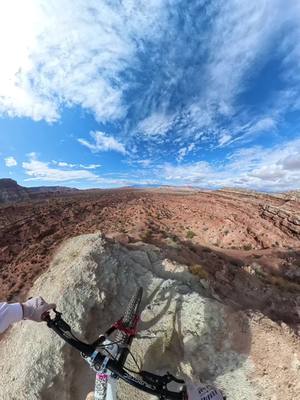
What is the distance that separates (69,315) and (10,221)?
9.30 metres

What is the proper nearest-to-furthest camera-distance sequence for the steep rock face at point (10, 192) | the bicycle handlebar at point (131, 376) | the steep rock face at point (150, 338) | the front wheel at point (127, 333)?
the bicycle handlebar at point (131, 376), the front wheel at point (127, 333), the steep rock face at point (150, 338), the steep rock face at point (10, 192)

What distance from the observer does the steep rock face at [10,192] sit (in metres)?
70.3

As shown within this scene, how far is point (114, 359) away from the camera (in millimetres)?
4523

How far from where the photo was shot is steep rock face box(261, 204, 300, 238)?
62.6 ft

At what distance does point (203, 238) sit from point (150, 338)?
31.5 feet

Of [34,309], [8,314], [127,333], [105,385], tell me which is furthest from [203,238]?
[8,314]

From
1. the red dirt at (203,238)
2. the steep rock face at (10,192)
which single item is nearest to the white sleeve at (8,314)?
the red dirt at (203,238)

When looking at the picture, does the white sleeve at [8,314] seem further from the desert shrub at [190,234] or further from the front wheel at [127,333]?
the desert shrub at [190,234]

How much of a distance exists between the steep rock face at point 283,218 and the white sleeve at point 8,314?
1770cm

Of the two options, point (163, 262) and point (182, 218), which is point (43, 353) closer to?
point (163, 262)

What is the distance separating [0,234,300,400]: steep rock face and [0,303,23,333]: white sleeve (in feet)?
13.2

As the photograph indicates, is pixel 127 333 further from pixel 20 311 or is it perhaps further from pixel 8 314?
pixel 8 314

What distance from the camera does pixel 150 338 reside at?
8672 millimetres

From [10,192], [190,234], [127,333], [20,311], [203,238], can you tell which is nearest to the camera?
[20,311]
